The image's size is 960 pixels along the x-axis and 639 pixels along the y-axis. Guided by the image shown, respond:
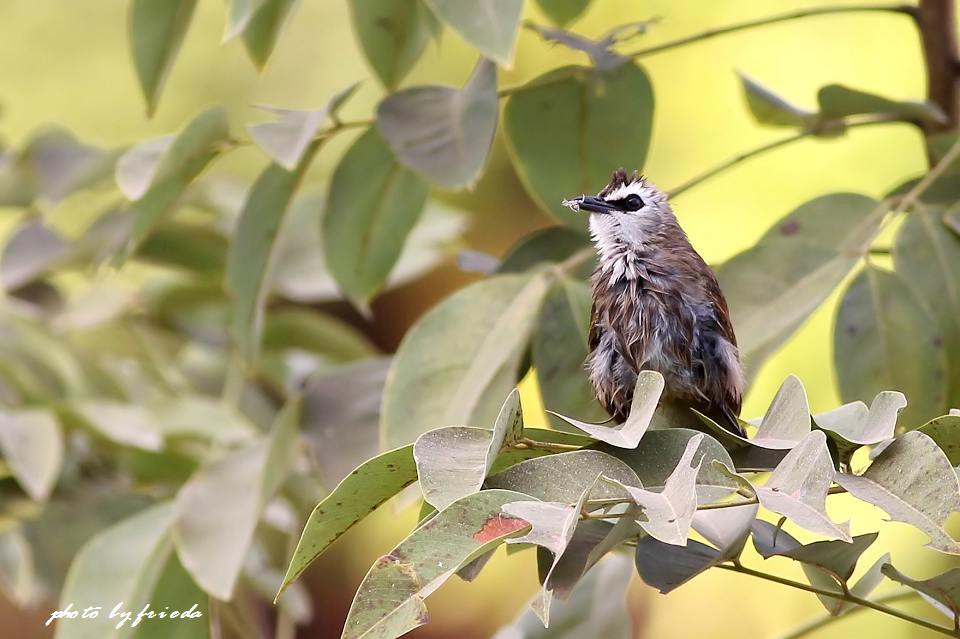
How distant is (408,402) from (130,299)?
1184mm

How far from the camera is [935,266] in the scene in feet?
4.69

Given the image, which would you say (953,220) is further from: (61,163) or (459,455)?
(61,163)

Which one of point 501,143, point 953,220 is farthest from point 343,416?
point 501,143

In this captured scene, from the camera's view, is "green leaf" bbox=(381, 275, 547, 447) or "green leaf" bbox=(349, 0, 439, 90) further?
"green leaf" bbox=(349, 0, 439, 90)

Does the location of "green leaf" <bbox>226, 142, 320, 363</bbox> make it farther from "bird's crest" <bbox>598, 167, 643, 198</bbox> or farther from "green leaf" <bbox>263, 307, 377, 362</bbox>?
"green leaf" <bbox>263, 307, 377, 362</bbox>

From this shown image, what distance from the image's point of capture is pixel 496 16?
4.27ft

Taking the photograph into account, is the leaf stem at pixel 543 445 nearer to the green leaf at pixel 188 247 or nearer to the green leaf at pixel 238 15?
the green leaf at pixel 238 15

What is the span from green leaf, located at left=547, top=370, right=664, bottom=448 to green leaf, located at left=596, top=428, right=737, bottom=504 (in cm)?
2

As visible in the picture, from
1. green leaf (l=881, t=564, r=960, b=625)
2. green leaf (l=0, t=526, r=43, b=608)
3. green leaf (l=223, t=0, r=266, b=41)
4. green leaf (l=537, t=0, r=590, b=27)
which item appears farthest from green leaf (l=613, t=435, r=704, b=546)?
green leaf (l=0, t=526, r=43, b=608)

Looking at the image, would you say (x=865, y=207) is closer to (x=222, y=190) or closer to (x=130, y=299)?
(x=222, y=190)

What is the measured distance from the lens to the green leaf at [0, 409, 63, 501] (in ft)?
5.91

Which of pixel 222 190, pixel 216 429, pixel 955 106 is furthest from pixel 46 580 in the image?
pixel 955 106

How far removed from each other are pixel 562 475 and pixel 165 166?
2.59 feet

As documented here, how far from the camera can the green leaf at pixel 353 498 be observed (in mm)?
931
